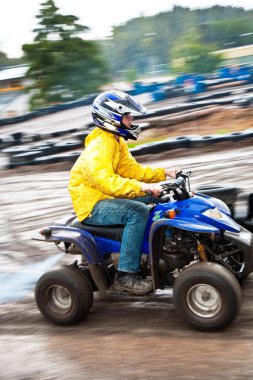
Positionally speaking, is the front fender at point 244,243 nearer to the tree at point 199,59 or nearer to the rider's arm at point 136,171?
the rider's arm at point 136,171

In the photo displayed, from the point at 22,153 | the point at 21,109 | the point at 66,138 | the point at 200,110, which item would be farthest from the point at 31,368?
the point at 21,109

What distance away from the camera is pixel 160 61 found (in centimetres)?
4522

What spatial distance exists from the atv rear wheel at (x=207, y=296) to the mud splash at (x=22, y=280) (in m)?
1.94

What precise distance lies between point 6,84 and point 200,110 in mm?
24051

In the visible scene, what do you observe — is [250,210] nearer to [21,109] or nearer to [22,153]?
[22,153]

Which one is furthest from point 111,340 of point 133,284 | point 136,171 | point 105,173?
point 136,171

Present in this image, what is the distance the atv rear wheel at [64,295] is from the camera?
4.35 metres

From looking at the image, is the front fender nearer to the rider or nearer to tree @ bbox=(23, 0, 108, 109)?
the rider

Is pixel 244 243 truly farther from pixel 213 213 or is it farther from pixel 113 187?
pixel 113 187

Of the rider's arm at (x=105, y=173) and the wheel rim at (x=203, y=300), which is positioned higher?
the rider's arm at (x=105, y=173)

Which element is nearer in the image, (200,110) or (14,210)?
(14,210)

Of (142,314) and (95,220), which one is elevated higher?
(95,220)

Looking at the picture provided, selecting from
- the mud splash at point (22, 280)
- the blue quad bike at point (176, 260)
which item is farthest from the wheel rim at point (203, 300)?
the mud splash at point (22, 280)

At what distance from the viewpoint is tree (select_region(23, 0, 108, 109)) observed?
3281 cm
